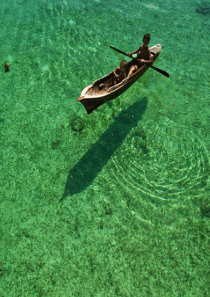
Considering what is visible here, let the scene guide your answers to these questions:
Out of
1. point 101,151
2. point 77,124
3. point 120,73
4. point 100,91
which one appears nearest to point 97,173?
point 101,151

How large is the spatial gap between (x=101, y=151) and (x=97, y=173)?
886 mm

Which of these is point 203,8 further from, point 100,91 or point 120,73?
point 100,91

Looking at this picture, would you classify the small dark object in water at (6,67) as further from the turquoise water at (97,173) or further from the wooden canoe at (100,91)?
the wooden canoe at (100,91)

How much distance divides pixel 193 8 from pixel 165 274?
18139mm

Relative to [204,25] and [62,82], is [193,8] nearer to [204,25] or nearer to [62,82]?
[204,25]

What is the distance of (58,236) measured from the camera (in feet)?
18.8

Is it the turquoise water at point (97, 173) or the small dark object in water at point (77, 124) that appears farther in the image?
the small dark object in water at point (77, 124)

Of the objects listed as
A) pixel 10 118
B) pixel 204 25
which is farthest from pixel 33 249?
pixel 204 25

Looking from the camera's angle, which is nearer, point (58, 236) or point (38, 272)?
point (38, 272)

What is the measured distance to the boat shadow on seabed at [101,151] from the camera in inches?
263

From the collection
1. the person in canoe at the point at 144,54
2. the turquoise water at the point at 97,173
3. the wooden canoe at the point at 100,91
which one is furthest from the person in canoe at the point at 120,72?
the turquoise water at the point at 97,173

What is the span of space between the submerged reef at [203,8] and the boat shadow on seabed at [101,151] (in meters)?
12.0

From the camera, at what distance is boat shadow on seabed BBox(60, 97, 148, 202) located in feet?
21.9

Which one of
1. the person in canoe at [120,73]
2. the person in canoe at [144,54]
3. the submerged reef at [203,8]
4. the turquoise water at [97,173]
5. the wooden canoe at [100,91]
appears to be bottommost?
the turquoise water at [97,173]
